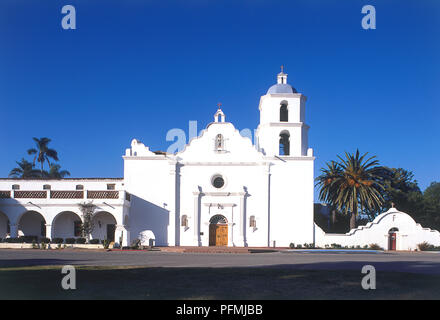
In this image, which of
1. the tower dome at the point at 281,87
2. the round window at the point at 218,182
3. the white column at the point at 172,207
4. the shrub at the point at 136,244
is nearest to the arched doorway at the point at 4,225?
the shrub at the point at 136,244

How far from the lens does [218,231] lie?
42.1m

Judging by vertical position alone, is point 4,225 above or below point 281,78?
below

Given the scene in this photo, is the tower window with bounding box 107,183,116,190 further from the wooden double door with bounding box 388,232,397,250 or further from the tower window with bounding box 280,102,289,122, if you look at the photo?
the wooden double door with bounding box 388,232,397,250

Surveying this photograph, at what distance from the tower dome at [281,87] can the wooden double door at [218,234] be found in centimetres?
1288

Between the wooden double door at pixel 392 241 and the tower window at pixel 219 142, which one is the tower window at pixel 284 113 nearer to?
the tower window at pixel 219 142

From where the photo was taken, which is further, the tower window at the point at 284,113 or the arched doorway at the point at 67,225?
the tower window at the point at 284,113

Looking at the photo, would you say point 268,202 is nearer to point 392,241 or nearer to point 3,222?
point 392,241

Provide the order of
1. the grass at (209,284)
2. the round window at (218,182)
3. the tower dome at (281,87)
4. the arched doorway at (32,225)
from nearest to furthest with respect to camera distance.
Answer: the grass at (209,284), the arched doorway at (32,225), the round window at (218,182), the tower dome at (281,87)

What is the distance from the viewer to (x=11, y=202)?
39719mm

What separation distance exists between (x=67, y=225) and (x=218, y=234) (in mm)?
13080

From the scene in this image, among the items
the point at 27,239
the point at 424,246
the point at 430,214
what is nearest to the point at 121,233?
the point at 27,239

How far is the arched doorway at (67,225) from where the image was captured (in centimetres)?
4162
